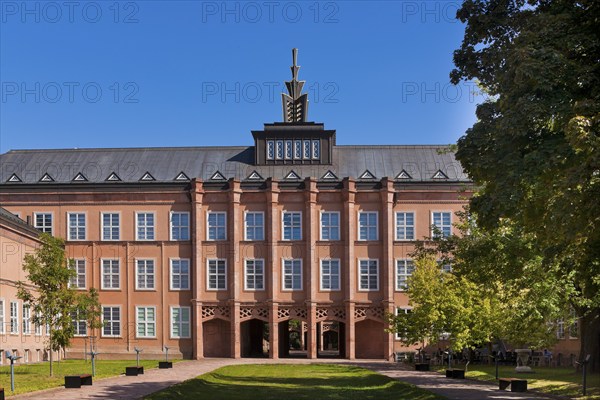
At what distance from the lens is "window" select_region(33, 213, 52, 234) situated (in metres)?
65.4

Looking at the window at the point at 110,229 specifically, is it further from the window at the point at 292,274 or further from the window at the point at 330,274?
the window at the point at 330,274

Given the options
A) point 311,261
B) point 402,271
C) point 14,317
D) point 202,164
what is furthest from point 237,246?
point 14,317

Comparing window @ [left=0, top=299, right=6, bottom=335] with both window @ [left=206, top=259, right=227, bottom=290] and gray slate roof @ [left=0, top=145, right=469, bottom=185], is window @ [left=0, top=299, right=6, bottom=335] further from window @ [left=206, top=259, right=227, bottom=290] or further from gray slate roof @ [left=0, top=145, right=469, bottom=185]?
window @ [left=206, top=259, right=227, bottom=290]

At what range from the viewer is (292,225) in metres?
65.4

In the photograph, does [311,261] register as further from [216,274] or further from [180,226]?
[180,226]

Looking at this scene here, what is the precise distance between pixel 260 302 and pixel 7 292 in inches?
687

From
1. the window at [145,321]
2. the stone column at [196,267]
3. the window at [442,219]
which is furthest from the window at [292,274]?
the window at [442,219]

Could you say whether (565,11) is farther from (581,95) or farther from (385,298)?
(385,298)

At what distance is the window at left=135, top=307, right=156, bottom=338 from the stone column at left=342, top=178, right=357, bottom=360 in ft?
43.8

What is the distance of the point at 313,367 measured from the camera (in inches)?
2067

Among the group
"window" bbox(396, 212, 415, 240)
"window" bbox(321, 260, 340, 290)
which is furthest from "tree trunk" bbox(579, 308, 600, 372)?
"window" bbox(321, 260, 340, 290)

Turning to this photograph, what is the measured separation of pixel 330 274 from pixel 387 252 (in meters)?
4.22

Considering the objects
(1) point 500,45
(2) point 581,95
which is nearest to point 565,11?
(2) point 581,95

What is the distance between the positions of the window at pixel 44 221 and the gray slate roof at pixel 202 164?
2.69 m
